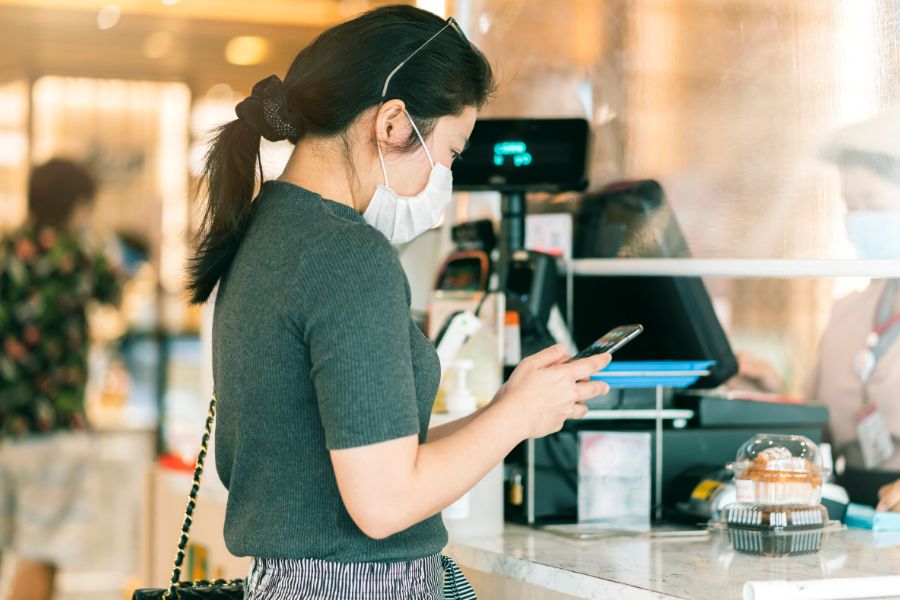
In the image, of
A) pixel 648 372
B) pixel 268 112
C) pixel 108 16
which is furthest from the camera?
pixel 108 16

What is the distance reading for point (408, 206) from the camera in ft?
4.87

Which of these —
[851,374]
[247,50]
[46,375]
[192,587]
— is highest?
[247,50]

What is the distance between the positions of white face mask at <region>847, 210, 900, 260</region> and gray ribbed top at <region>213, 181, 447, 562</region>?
1.04 m

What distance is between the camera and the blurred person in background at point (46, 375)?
4.23 metres

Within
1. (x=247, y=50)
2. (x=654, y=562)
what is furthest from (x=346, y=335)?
(x=247, y=50)

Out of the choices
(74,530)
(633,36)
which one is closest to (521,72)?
(633,36)

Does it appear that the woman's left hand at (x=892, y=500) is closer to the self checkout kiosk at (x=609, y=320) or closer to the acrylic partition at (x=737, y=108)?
the self checkout kiosk at (x=609, y=320)

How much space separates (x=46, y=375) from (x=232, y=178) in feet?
10.8

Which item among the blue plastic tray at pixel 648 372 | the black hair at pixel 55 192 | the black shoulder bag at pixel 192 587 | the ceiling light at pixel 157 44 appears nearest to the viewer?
the black shoulder bag at pixel 192 587

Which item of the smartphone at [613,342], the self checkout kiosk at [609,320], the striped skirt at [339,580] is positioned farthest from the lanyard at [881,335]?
the striped skirt at [339,580]

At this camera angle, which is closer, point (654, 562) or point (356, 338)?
point (356, 338)

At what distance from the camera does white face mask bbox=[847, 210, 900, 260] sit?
2.06 metres

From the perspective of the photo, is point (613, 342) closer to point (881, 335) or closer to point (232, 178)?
point (232, 178)

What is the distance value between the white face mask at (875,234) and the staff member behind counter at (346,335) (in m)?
0.82
